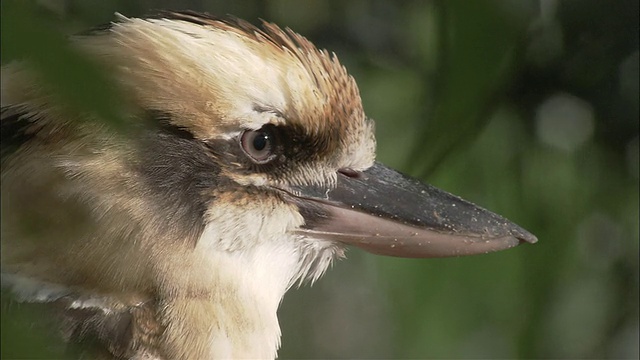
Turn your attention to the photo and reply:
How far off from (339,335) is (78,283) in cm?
206

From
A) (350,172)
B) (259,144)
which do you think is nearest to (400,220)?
(350,172)

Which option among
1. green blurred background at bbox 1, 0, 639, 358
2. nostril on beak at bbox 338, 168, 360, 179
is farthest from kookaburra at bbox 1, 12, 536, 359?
green blurred background at bbox 1, 0, 639, 358

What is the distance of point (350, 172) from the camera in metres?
1.47

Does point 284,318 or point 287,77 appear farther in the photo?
point 284,318

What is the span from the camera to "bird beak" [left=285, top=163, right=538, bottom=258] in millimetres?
1411

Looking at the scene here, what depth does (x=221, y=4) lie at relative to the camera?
2146mm

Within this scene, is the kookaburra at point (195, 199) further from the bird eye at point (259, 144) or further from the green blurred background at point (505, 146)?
the green blurred background at point (505, 146)

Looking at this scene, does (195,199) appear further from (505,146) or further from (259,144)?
(505,146)

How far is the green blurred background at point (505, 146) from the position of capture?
A: 1.13 meters

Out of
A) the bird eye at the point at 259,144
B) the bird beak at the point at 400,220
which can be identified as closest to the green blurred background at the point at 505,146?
the bird beak at the point at 400,220

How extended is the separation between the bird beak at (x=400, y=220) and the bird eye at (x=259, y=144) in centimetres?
8

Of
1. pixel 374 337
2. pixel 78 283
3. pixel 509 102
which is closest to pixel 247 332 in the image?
pixel 78 283

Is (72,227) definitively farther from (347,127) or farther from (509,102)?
(509,102)

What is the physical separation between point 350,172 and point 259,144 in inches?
8.6
